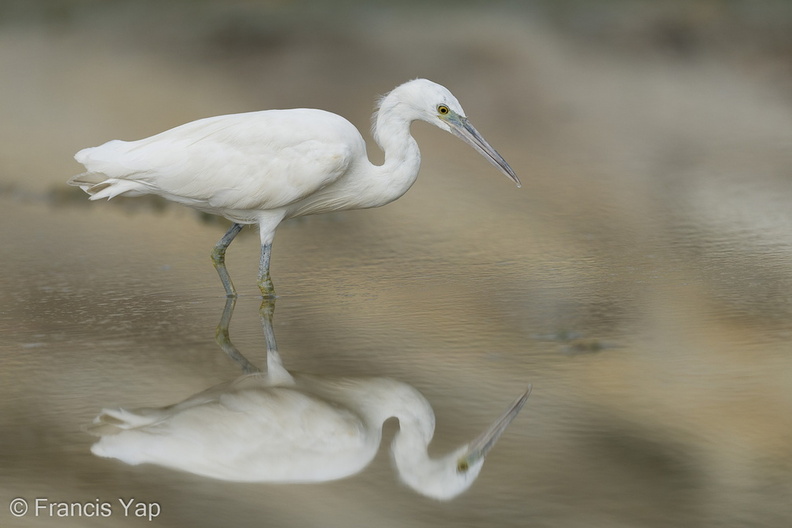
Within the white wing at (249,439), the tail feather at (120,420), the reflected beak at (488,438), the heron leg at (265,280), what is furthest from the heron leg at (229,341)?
the reflected beak at (488,438)

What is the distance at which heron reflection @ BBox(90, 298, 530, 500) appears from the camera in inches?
170

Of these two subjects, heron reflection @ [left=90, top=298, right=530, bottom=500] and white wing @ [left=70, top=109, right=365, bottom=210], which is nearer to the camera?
heron reflection @ [left=90, top=298, right=530, bottom=500]

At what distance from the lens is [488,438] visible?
177 inches

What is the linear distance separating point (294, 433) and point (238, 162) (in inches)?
83.4

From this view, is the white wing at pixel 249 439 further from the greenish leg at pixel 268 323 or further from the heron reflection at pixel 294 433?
the greenish leg at pixel 268 323

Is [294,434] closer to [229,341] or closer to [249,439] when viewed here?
[249,439]

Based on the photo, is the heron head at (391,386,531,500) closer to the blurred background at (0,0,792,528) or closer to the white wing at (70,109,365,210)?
the blurred background at (0,0,792,528)

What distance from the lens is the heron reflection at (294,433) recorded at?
14.2 ft

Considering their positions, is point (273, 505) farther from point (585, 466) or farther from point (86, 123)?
point (86, 123)

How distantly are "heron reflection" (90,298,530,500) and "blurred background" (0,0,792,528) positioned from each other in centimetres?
8

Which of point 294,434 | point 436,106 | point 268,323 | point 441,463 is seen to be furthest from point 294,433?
point 436,106

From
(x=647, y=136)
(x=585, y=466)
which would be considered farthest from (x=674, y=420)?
(x=647, y=136)

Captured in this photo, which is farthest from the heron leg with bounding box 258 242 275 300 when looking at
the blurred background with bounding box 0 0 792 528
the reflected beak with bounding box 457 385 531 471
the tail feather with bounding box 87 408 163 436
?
the reflected beak with bounding box 457 385 531 471

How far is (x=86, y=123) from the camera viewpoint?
10.4 meters
